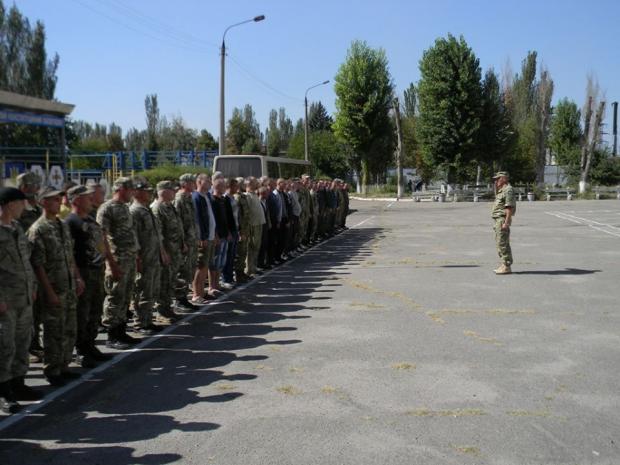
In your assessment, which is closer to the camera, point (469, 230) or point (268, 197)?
point (268, 197)

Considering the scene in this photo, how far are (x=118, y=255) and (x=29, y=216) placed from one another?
1.05m

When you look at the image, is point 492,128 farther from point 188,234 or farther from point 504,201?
point 188,234

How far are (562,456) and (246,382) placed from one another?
272 cm

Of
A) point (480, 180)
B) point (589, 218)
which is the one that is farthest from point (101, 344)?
point (480, 180)

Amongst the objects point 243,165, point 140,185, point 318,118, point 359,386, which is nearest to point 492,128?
point 243,165

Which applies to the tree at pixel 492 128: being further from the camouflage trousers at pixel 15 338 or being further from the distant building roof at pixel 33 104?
the camouflage trousers at pixel 15 338

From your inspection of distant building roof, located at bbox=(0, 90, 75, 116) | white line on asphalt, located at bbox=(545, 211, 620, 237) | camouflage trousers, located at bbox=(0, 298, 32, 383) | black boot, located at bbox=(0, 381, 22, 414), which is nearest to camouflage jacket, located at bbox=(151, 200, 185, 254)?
camouflage trousers, located at bbox=(0, 298, 32, 383)

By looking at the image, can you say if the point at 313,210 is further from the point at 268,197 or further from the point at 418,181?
Result: the point at 418,181

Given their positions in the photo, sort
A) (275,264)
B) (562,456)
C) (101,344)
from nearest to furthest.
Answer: (562,456)
(101,344)
(275,264)

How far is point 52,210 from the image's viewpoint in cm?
583

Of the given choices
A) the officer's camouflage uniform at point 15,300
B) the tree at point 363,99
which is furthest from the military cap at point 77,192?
the tree at point 363,99

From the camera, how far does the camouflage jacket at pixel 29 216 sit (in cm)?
694

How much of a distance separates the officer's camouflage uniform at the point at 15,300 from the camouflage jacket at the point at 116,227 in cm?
171

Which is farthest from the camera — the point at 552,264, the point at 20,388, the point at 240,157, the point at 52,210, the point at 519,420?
the point at 240,157
